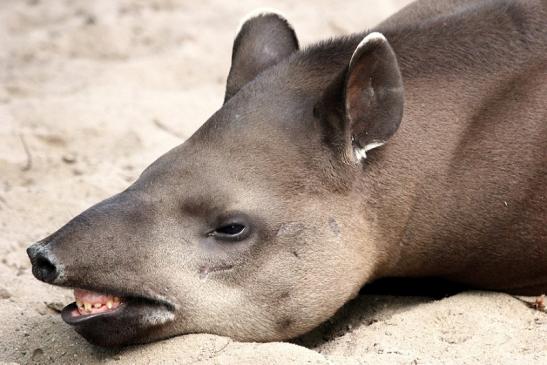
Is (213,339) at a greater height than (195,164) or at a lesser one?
lesser

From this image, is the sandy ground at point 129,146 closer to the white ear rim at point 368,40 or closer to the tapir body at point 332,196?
the tapir body at point 332,196

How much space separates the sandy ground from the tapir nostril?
420mm

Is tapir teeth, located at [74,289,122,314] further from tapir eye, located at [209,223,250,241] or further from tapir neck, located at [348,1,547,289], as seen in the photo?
tapir neck, located at [348,1,547,289]

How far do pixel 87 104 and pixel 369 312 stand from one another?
125 inches

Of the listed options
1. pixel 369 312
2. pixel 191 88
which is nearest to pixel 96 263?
pixel 369 312

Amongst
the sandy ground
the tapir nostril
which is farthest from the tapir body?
the sandy ground

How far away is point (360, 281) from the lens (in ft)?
15.0

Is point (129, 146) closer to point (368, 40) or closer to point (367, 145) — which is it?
point (367, 145)

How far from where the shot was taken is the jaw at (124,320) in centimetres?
418

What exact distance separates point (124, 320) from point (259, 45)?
153cm

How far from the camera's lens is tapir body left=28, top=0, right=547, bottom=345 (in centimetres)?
423

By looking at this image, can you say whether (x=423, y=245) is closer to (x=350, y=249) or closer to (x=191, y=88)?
(x=350, y=249)

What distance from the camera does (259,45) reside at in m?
5.09

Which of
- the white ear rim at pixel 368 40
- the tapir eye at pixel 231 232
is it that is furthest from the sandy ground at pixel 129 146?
the white ear rim at pixel 368 40
